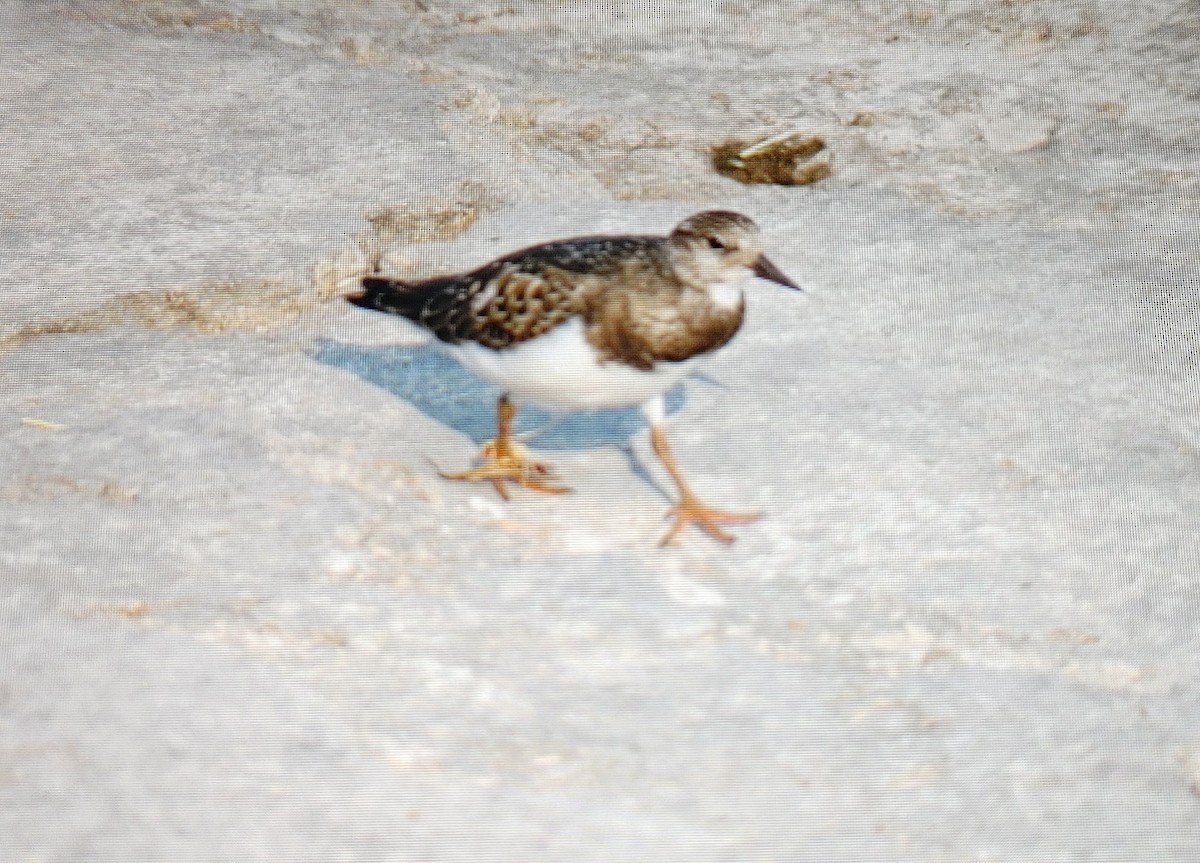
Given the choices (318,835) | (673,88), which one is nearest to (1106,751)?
(318,835)

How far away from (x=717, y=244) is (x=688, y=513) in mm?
856

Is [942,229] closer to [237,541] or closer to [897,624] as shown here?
[897,624]

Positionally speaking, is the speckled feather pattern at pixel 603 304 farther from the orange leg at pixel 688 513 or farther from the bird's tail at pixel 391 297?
the orange leg at pixel 688 513

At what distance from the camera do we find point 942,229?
695 centimetres

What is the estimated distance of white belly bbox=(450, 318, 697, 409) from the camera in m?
5.01

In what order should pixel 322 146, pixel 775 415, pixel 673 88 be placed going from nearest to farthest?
pixel 775 415
pixel 322 146
pixel 673 88

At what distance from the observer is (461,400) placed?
596 cm

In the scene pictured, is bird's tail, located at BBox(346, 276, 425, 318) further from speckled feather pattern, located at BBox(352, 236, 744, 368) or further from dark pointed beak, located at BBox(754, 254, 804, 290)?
dark pointed beak, located at BBox(754, 254, 804, 290)

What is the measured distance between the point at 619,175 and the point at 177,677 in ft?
12.3

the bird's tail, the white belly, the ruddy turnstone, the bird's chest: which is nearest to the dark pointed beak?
the ruddy turnstone

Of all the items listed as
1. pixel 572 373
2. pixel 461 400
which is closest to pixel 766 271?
pixel 572 373

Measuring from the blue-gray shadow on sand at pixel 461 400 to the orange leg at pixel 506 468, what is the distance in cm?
20

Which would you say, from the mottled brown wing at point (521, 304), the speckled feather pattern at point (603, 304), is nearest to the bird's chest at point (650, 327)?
the speckled feather pattern at point (603, 304)

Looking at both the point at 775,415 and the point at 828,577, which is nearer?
the point at 828,577
